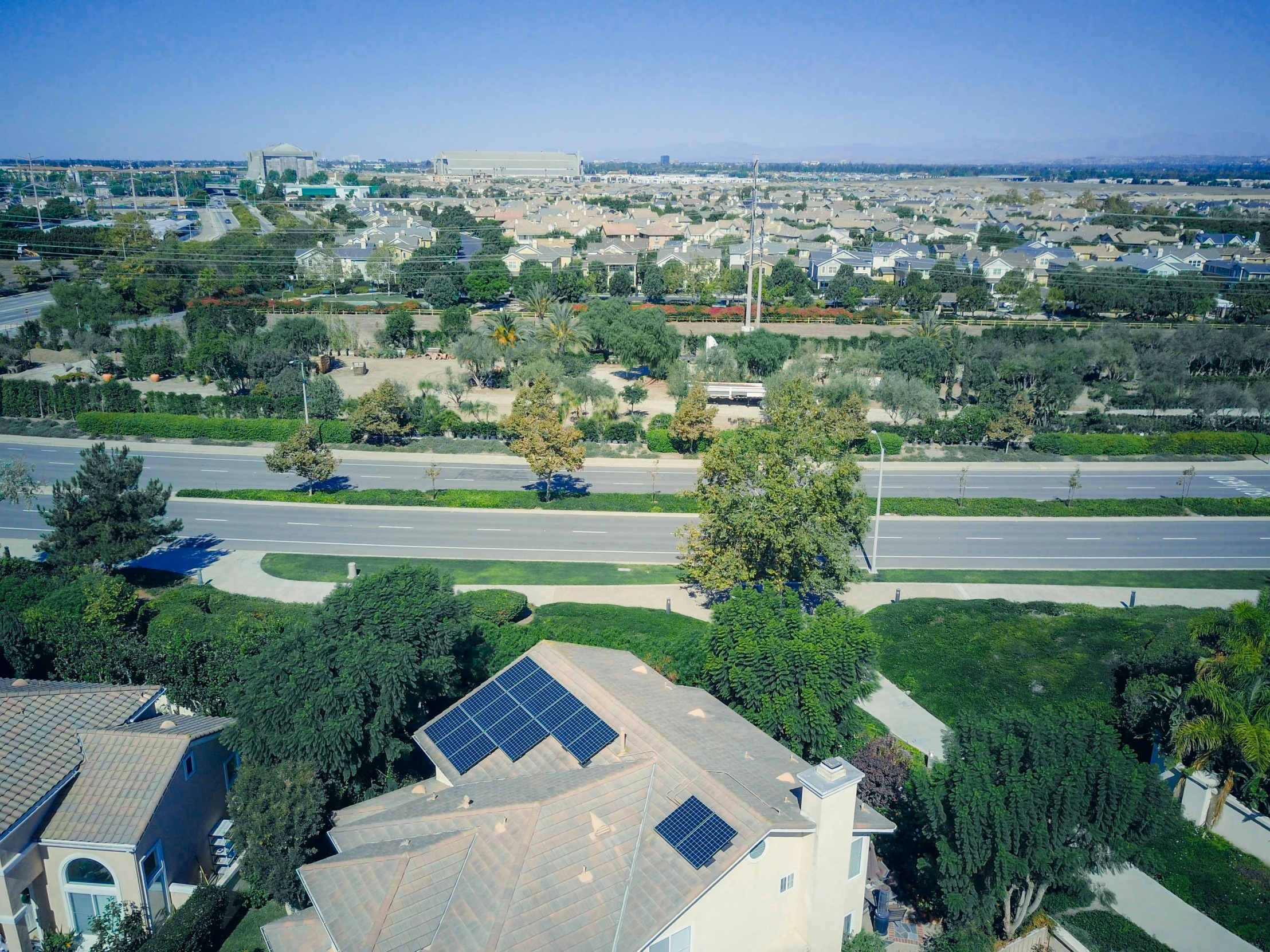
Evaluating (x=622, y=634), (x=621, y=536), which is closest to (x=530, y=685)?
(x=622, y=634)

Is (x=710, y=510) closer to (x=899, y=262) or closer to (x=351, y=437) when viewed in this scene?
(x=351, y=437)

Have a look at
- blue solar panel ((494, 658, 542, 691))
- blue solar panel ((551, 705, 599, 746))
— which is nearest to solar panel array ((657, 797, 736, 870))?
blue solar panel ((551, 705, 599, 746))

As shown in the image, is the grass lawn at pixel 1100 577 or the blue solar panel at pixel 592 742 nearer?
the blue solar panel at pixel 592 742

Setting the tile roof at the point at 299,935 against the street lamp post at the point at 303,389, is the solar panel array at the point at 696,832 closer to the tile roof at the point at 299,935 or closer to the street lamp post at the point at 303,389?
the tile roof at the point at 299,935

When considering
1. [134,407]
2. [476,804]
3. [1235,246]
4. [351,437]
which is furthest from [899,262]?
[476,804]

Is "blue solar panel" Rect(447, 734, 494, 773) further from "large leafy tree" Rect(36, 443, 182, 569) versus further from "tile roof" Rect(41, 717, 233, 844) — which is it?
"large leafy tree" Rect(36, 443, 182, 569)

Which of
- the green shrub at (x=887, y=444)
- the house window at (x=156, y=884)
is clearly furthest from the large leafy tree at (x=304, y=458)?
the green shrub at (x=887, y=444)
